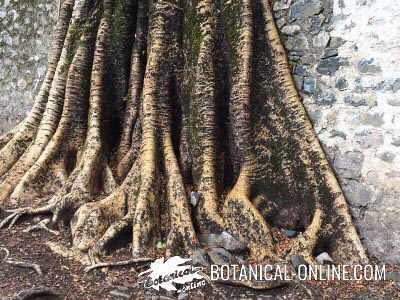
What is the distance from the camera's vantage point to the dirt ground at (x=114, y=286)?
10.6 feet

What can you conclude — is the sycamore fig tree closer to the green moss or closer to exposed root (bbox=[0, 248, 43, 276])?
the green moss

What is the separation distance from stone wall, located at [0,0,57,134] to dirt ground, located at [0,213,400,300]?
4.53 meters

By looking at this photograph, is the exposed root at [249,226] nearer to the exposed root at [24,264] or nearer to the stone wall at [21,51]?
the exposed root at [24,264]

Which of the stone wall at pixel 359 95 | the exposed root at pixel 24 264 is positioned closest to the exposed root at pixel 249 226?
the stone wall at pixel 359 95

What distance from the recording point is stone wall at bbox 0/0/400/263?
3.84m

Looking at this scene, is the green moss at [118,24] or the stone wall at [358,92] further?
the green moss at [118,24]

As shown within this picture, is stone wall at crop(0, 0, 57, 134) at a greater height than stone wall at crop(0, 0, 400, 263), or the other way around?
stone wall at crop(0, 0, 57, 134)

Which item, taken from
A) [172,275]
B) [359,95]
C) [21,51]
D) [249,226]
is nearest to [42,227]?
[172,275]

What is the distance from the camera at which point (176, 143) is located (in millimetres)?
4672

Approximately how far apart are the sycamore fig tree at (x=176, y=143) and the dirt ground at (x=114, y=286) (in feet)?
0.79

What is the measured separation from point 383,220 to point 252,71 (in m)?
1.92

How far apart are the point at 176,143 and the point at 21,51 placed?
455cm

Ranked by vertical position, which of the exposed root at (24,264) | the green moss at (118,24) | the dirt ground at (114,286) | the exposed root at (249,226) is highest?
the green moss at (118,24)

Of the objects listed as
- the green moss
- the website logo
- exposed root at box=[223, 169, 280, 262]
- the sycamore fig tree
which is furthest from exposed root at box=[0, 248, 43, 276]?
the green moss
